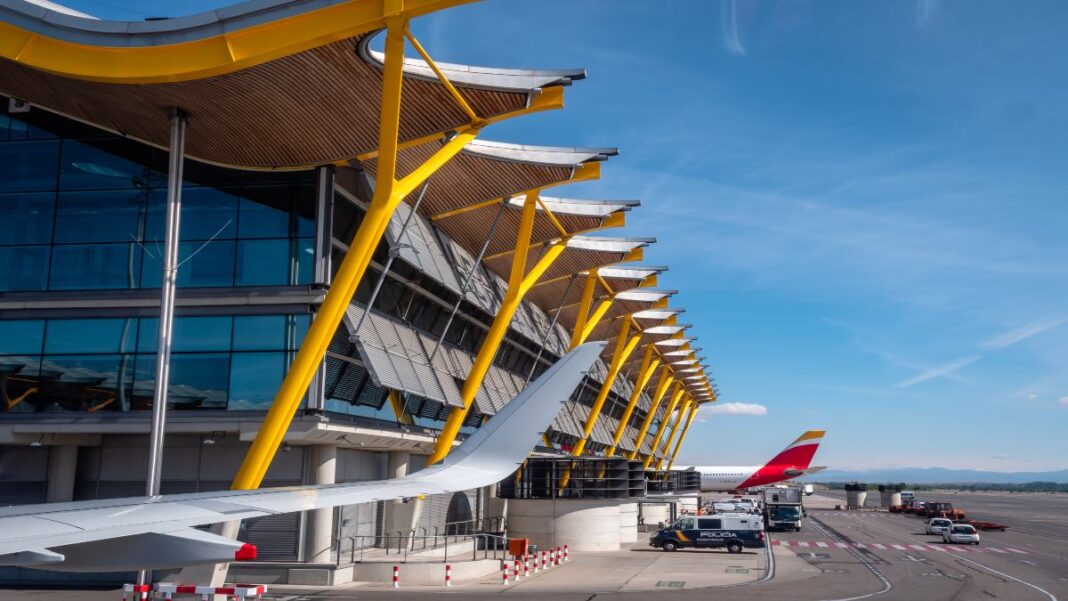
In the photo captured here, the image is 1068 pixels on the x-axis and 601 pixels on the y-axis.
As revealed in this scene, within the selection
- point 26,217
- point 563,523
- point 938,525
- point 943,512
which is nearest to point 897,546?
point 938,525

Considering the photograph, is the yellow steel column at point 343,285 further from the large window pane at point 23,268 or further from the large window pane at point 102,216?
the large window pane at point 23,268

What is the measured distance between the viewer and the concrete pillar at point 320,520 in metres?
27.5

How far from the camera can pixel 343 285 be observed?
21.7 metres

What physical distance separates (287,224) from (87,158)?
7.60 m

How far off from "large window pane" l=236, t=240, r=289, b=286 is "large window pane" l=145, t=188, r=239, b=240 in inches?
46.0

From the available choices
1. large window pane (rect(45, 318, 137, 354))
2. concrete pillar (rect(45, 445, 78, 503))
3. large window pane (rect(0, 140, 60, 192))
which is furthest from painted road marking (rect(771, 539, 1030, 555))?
large window pane (rect(0, 140, 60, 192))

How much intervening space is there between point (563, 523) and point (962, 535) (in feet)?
80.6

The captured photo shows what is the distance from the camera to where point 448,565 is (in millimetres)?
27766

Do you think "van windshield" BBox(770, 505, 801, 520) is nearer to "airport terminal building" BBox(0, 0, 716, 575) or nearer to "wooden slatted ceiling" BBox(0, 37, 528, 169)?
"airport terminal building" BBox(0, 0, 716, 575)

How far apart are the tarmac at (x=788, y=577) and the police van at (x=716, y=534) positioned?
0.65 meters

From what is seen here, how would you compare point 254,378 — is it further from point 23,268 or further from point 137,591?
point 137,591

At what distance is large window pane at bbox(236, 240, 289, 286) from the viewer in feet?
90.6

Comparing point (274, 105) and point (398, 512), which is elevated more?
point (274, 105)

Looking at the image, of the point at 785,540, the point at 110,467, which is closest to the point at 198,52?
the point at 110,467
